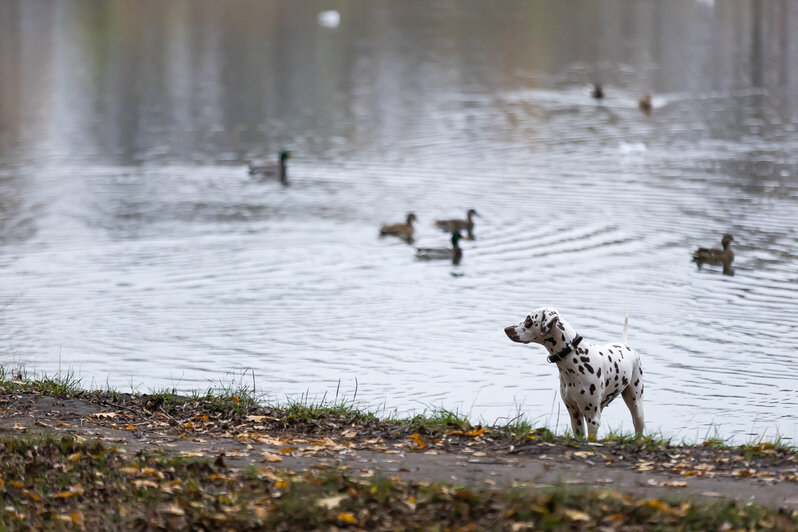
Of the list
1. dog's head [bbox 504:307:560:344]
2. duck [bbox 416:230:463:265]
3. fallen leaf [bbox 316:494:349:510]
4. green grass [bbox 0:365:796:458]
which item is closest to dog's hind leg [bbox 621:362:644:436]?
green grass [bbox 0:365:796:458]

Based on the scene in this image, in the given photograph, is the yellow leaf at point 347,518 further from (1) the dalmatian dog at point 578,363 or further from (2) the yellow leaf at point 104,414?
(2) the yellow leaf at point 104,414

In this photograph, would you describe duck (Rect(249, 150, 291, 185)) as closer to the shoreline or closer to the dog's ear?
the shoreline

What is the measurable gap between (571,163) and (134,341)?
1706 cm

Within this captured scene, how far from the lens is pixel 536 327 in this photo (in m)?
10.2

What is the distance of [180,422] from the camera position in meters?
11.0

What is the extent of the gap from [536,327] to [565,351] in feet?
1.11

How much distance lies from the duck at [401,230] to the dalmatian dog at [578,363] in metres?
13.6

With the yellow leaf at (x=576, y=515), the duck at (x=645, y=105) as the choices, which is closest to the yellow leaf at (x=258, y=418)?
the yellow leaf at (x=576, y=515)

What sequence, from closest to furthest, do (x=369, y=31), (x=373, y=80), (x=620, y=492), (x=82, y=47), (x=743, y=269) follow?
(x=620, y=492) → (x=743, y=269) → (x=373, y=80) → (x=82, y=47) → (x=369, y=31)

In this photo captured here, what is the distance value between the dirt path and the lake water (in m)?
2.24

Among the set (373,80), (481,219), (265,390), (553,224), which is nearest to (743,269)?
(553,224)

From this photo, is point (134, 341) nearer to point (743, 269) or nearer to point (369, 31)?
point (743, 269)

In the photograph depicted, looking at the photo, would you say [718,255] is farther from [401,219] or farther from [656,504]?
[656,504]

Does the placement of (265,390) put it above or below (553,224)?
below
